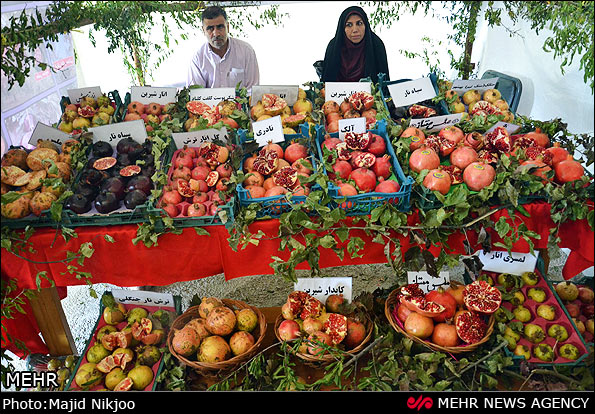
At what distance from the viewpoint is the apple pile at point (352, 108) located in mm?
2486

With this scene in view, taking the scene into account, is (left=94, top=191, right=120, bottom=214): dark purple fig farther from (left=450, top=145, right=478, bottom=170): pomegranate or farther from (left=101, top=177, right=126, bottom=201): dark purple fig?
(left=450, top=145, right=478, bottom=170): pomegranate

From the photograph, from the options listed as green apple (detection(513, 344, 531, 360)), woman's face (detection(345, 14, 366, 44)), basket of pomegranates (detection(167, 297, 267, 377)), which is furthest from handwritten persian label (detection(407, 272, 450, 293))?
woman's face (detection(345, 14, 366, 44))

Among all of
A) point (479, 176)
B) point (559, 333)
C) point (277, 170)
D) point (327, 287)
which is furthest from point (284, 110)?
point (559, 333)

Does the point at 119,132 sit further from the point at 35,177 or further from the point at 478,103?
the point at 478,103

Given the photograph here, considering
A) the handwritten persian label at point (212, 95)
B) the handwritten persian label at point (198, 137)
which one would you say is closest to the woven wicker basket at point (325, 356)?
the handwritten persian label at point (198, 137)

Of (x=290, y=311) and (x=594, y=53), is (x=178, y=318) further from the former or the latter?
(x=594, y=53)

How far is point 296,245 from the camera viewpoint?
1761 mm

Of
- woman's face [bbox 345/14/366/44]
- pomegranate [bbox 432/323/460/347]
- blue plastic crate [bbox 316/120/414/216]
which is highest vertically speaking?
woman's face [bbox 345/14/366/44]

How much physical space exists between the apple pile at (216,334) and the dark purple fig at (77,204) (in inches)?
26.3

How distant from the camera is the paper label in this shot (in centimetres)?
259

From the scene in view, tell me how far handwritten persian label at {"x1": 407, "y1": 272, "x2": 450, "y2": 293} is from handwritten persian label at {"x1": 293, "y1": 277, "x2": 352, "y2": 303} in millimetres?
292
